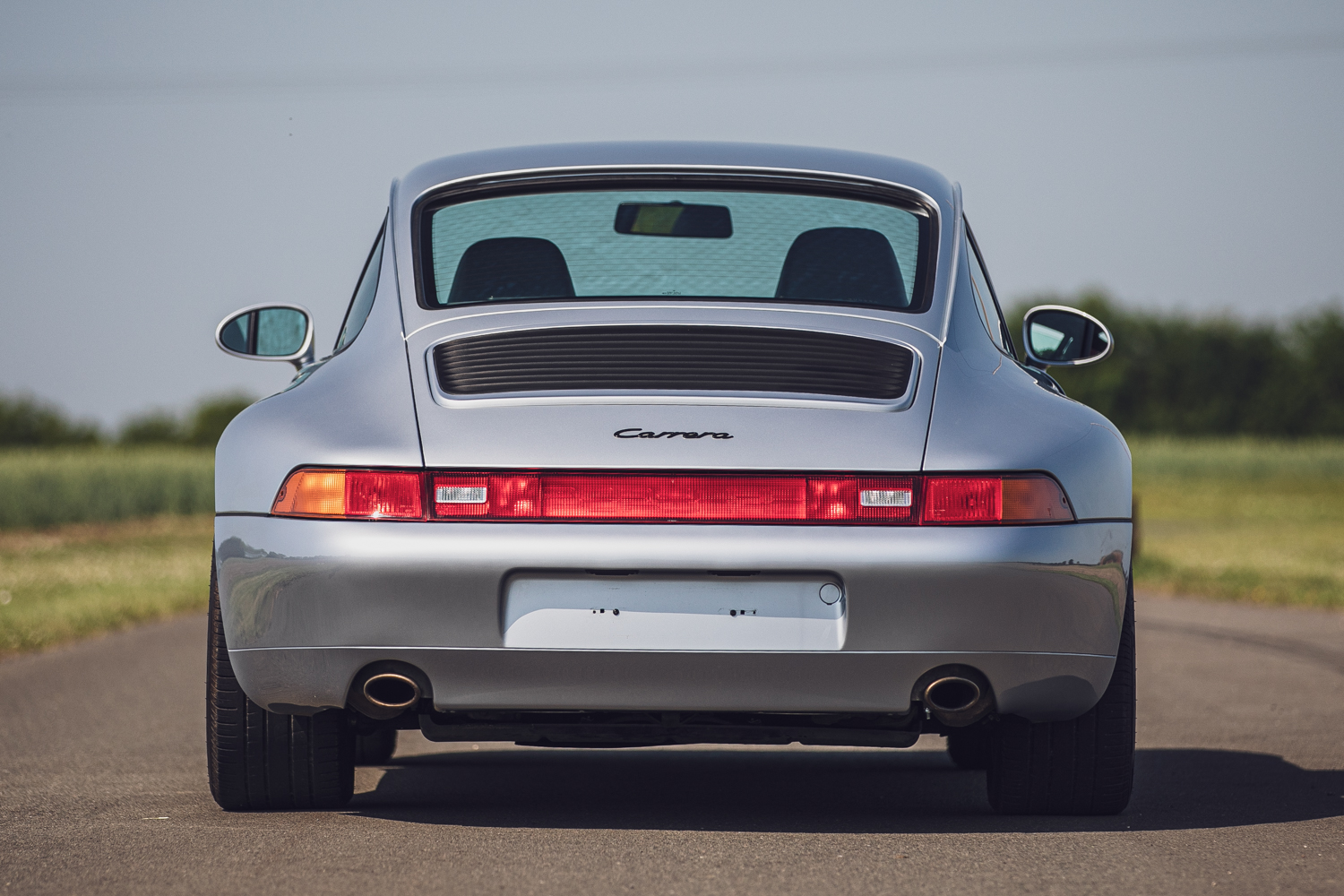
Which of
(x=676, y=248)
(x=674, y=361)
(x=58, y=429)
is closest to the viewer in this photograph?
(x=674, y=361)

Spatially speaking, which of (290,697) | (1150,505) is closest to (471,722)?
(290,697)

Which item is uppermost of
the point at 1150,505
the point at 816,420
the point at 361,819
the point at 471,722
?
the point at 816,420

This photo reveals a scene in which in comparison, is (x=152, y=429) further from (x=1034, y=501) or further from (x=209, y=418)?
(x=1034, y=501)

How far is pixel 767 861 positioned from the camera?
3.70 meters

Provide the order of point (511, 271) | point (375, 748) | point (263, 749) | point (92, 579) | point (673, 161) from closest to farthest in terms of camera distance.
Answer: point (263, 749)
point (511, 271)
point (673, 161)
point (375, 748)
point (92, 579)

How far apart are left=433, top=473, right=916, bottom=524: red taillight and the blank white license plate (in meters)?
0.14

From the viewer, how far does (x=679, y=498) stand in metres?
3.58

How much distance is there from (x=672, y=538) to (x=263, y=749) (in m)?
1.34

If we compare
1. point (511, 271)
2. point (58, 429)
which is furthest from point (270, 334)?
point (58, 429)

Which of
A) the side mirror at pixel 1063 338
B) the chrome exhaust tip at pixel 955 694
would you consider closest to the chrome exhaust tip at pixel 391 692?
the chrome exhaust tip at pixel 955 694

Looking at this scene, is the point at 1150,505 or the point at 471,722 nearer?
the point at 471,722

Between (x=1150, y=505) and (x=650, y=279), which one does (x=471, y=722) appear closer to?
(x=650, y=279)

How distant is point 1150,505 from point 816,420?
4759 cm

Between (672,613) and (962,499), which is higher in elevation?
(962,499)
